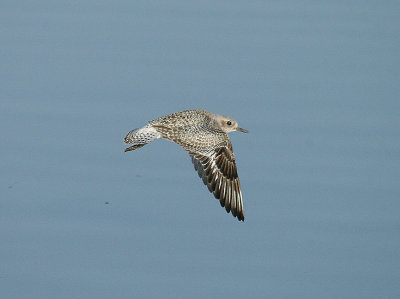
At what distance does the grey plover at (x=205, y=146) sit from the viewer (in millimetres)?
9992

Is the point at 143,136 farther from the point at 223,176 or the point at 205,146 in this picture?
the point at 223,176

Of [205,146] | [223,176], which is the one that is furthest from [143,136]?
[223,176]

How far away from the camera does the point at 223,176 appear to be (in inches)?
399

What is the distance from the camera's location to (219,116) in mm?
10477

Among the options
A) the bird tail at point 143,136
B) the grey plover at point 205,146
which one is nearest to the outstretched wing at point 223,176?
the grey plover at point 205,146

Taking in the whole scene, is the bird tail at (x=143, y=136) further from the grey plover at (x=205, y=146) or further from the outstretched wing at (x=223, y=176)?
the outstretched wing at (x=223, y=176)

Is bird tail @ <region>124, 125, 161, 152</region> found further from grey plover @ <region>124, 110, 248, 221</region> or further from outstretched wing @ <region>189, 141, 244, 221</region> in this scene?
outstretched wing @ <region>189, 141, 244, 221</region>

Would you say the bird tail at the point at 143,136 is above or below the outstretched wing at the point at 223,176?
above

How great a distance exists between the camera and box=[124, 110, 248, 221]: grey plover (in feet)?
32.8

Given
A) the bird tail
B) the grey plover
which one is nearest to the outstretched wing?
the grey plover

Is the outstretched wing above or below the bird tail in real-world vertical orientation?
below

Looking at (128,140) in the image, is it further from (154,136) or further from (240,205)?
(240,205)

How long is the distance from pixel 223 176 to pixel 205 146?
1.04 feet

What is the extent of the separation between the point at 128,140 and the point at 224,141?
0.74 metres
